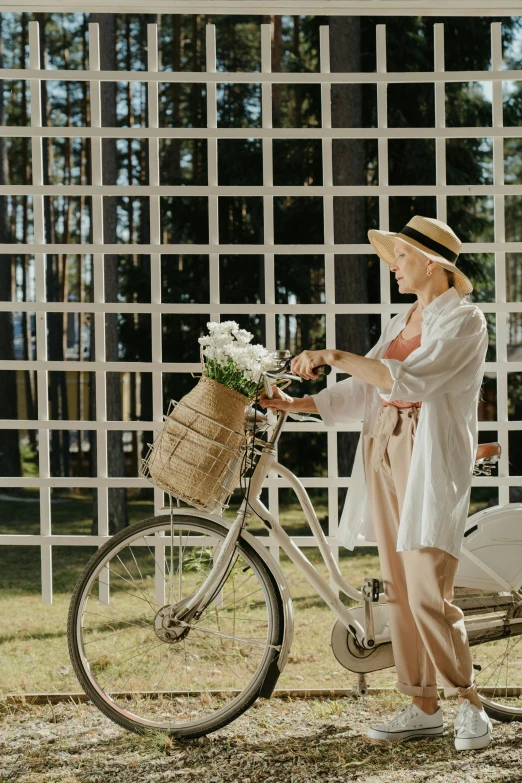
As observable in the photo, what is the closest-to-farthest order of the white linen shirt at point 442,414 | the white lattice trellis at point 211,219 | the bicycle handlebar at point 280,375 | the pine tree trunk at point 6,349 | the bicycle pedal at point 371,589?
the white linen shirt at point 442,414, the bicycle handlebar at point 280,375, the bicycle pedal at point 371,589, the white lattice trellis at point 211,219, the pine tree trunk at point 6,349

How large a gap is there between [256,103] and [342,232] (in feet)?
16.8

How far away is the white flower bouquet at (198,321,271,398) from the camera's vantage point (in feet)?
8.52

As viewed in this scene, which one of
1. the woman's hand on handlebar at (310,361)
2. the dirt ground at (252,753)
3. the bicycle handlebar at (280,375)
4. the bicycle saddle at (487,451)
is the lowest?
the dirt ground at (252,753)

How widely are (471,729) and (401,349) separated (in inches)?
47.1

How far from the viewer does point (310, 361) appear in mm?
2623

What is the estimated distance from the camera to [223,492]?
8.70 feet

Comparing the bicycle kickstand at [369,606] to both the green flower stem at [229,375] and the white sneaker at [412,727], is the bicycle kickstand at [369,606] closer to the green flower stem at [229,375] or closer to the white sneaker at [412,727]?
the white sneaker at [412,727]

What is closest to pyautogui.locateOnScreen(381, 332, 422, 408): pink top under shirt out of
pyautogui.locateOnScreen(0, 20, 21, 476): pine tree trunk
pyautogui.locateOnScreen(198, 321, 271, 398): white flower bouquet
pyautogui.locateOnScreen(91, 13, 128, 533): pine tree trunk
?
pyautogui.locateOnScreen(198, 321, 271, 398): white flower bouquet

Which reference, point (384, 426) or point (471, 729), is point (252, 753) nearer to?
point (471, 729)

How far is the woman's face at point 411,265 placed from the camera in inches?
107

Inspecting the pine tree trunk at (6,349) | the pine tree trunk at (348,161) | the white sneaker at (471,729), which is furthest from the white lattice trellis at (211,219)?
the pine tree trunk at (6,349)

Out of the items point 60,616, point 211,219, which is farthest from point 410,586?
point 60,616

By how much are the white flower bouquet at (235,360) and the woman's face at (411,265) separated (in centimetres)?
51

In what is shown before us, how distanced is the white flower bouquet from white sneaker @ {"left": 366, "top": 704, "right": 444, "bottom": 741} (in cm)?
118
